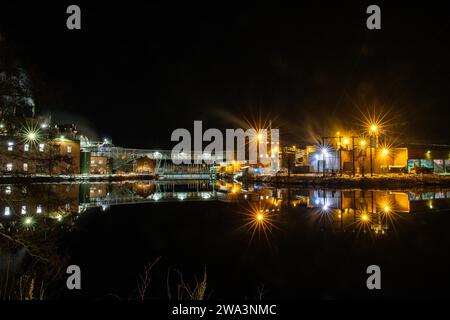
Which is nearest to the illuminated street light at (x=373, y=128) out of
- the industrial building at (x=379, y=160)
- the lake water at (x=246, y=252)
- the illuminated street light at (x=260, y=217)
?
the industrial building at (x=379, y=160)

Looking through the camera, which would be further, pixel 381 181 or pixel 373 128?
pixel 373 128

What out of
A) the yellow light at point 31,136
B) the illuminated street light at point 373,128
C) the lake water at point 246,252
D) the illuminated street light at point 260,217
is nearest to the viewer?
the lake water at point 246,252

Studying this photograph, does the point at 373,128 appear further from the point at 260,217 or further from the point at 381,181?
the point at 260,217

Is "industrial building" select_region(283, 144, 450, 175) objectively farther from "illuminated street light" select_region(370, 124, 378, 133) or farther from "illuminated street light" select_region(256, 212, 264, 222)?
"illuminated street light" select_region(256, 212, 264, 222)

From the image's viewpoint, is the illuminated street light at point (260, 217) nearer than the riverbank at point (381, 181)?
Yes

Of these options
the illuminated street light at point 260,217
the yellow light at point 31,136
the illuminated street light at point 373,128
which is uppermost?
the illuminated street light at point 373,128

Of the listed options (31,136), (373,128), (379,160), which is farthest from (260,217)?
(379,160)

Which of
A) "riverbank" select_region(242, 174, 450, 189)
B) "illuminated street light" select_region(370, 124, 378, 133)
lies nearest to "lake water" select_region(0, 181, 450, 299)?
"riverbank" select_region(242, 174, 450, 189)

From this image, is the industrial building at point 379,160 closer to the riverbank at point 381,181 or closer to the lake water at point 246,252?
the riverbank at point 381,181

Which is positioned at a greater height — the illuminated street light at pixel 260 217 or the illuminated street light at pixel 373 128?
the illuminated street light at pixel 373 128

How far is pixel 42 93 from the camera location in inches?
161

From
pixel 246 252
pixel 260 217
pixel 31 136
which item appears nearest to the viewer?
pixel 31 136
